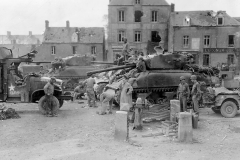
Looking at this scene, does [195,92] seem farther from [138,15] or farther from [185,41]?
[138,15]

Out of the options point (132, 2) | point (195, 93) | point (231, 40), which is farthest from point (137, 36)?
point (195, 93)

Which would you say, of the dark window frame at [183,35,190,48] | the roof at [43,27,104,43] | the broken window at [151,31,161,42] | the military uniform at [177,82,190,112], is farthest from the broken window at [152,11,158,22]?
the military uniform at [177,82,190,112]

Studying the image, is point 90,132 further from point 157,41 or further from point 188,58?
point 157,41

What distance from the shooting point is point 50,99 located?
501 inches

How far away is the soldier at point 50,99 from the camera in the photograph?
12546 mm

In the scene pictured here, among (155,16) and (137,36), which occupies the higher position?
(155,16)

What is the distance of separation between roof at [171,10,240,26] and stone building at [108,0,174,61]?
230cm

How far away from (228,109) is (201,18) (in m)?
29.2

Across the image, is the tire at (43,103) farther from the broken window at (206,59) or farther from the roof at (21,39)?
the roof at (21,39)

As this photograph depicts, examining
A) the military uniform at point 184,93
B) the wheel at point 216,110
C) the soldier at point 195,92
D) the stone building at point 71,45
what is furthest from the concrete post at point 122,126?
the stone building at point 71,45

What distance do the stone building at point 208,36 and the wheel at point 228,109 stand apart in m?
27.2

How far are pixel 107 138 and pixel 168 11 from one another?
35.1 meters

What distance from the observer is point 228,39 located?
129 ft

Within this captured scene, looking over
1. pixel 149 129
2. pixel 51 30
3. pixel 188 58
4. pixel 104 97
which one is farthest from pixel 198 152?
pixel 51 30
